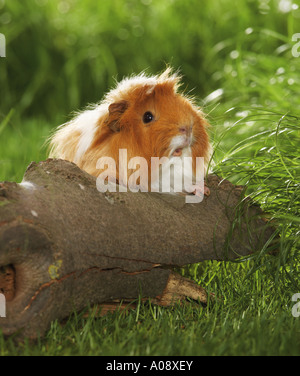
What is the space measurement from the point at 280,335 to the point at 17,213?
1000 millimetres

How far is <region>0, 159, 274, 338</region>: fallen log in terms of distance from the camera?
5.93 ft

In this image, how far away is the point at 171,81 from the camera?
233cm

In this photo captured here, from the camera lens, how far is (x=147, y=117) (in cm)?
226

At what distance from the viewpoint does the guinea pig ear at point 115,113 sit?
7.35 feet

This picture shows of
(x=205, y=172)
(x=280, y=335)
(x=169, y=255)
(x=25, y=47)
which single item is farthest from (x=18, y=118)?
(x=280, y=335)
